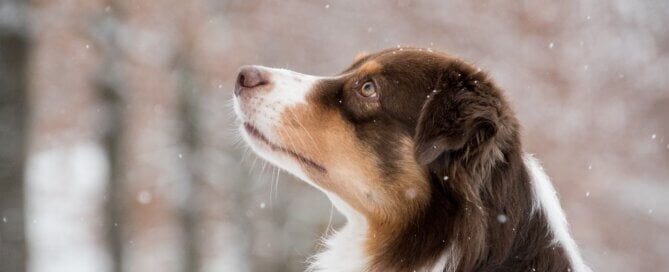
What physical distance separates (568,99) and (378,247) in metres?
11.3

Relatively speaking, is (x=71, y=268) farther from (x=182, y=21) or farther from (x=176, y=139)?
(x=182, y=21)

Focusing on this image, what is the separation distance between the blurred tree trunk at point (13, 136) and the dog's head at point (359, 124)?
6.92 metres

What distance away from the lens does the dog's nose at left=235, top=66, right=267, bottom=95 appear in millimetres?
4719

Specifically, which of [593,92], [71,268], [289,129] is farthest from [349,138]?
[593,92]

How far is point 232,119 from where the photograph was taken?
1209 centimetres

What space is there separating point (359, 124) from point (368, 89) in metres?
0.20

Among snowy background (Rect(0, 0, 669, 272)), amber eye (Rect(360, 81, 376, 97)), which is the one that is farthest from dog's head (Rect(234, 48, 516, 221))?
snowy background (Rect(0, 0, 669, 272))

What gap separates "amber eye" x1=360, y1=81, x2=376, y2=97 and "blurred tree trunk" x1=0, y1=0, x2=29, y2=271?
724 centimetres

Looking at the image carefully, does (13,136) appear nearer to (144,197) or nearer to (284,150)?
(144,197)

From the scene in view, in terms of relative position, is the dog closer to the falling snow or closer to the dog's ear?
the dog's ear

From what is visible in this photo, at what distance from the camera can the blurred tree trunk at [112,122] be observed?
12.9 meters

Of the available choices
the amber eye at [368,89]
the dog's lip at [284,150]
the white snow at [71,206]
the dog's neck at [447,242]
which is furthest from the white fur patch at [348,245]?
the white snow at [71,206]

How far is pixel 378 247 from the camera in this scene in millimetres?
4570

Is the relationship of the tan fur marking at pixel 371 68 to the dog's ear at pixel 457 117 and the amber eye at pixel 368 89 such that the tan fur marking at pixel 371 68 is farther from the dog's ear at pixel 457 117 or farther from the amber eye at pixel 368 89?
the dog's ear at pixel 457 117
